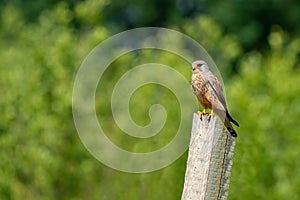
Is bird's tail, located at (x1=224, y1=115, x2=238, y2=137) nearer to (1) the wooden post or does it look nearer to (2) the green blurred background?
(1) the wooden post

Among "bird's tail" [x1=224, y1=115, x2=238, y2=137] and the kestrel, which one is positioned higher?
the kestrel

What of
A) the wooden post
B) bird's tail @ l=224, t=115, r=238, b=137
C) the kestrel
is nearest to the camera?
the wooden post

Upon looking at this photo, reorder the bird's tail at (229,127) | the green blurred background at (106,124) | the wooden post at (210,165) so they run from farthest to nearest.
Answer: the green blurred background at (106,124) < the bird's tail at (229,127) < the wooden post at (210,165)

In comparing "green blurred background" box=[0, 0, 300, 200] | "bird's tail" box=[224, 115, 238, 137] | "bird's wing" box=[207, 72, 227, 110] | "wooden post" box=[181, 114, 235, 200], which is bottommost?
"wooden post" box=[181, 114, 235, 200]

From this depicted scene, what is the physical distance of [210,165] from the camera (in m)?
4.00

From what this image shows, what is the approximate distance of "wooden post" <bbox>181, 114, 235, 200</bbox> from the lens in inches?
158

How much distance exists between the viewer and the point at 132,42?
13.2 m

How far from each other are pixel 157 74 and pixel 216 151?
25.0ft

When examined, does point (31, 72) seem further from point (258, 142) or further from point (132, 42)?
point (258, 142)

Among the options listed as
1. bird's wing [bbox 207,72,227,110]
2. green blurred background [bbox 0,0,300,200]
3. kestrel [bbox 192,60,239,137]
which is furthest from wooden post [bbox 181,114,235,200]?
green blurred background [bbox 0,0,300,200]

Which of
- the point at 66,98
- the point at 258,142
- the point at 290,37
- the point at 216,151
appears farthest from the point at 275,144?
the point at 290,37

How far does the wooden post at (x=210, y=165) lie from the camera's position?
4004mm

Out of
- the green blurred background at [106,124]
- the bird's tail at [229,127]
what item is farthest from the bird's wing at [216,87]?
the green blurred background at [106,124]

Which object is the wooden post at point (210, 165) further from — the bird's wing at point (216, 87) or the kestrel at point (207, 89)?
the bird's wing at point (216, 87)
